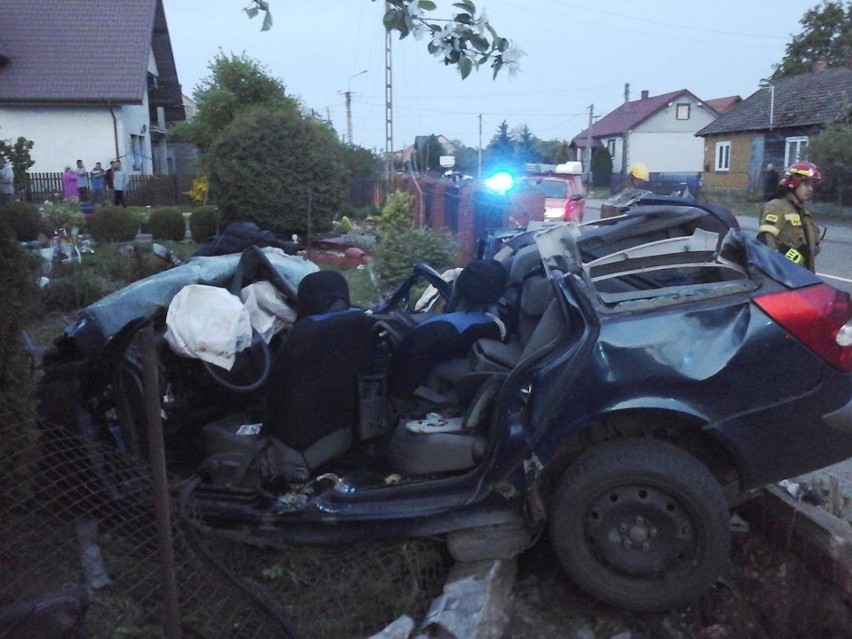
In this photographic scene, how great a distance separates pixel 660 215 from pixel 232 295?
83.7 inches

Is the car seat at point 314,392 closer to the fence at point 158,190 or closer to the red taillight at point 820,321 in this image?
the red taillight at point 820,321

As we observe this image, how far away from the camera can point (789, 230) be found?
7266mm

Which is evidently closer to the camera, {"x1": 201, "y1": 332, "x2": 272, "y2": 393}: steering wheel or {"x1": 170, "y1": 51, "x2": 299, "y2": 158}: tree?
{"x1": 201, "y1": 332, "x2": 272, "y2": 393}: steering wheel

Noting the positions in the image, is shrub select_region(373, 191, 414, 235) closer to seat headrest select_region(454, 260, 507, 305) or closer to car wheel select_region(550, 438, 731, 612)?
seat headrest select_region(454, 260, 507, 305)

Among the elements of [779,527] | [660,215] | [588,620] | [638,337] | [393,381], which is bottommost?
[588,620]

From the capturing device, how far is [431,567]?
4.04 metres

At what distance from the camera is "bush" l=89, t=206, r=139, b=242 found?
17422mm

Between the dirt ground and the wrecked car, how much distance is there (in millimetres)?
165

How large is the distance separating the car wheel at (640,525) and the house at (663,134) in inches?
2421

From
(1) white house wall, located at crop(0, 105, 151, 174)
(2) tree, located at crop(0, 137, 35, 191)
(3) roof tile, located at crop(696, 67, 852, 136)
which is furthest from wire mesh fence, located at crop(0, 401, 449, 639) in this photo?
(3) roof tile, located at crop(696, 67, 852, 136)

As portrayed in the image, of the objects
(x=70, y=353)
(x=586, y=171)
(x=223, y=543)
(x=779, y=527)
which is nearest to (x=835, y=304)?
(x=779, y=527)

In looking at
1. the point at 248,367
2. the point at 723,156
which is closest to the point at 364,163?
the point at 248,367

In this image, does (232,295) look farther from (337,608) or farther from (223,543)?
(337,608)

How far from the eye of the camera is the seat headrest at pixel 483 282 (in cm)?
463
